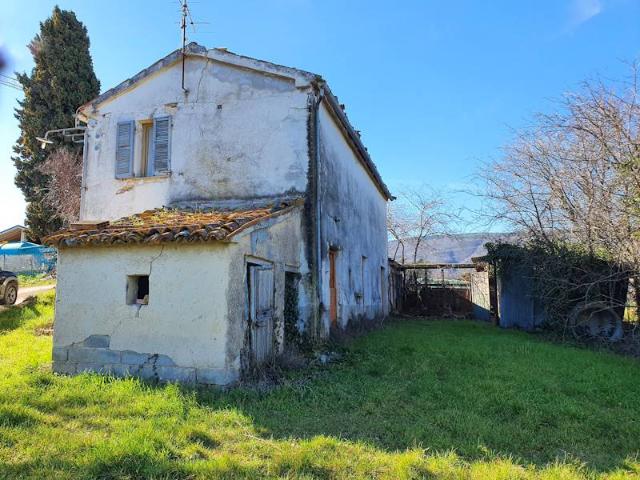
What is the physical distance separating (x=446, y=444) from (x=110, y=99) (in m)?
10.2

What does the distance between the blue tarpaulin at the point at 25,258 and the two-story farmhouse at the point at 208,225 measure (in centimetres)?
1781

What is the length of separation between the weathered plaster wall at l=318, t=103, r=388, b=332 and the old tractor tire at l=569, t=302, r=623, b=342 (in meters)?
5.81

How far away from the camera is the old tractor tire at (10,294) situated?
1388 cm

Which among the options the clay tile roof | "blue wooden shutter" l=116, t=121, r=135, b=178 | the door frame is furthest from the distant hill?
the clay tile roof

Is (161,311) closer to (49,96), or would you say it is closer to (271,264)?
(271,264)

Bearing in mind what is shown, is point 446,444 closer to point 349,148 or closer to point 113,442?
point 113,442

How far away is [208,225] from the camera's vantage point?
6.43m

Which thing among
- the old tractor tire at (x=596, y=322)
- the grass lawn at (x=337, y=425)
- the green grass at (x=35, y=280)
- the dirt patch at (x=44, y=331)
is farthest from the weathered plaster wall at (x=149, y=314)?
the green grass at (x=35, y=280)

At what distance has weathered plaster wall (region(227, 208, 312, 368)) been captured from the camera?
6.41 meters

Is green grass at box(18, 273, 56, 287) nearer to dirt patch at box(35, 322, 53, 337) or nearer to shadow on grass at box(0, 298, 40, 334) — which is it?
shadow on grass at box(0, 298, 40, 334)

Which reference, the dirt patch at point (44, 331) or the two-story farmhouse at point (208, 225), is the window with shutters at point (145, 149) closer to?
the two-story farmhouse at point (208, 225)

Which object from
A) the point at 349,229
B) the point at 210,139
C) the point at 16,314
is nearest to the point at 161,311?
the point at 210,139

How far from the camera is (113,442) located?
4.19m

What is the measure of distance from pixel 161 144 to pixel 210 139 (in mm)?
1257
